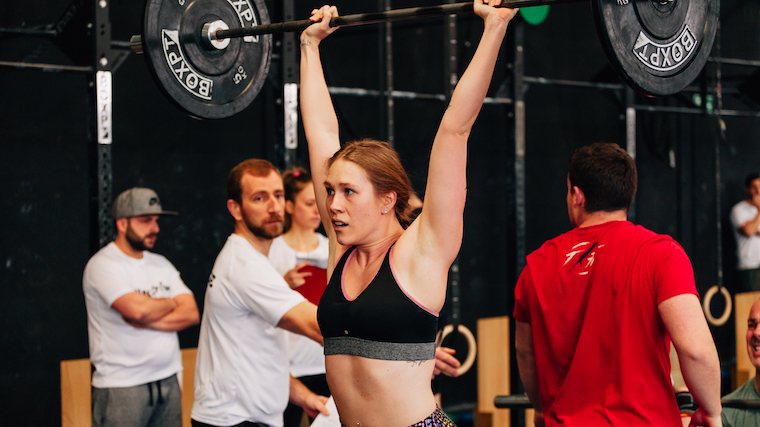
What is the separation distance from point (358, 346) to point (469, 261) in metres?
3.91

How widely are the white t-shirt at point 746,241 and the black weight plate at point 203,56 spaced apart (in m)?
4.71

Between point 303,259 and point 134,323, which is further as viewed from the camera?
point 303,259

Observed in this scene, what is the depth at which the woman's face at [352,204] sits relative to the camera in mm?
1611

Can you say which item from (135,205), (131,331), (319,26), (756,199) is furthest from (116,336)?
(756,199)

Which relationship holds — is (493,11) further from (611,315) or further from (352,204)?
(611,315)

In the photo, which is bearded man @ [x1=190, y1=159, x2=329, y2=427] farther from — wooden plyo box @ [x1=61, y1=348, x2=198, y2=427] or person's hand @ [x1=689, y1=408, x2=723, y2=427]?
person's hand @ [x1=689, y1=408, x2=723, y2=427]

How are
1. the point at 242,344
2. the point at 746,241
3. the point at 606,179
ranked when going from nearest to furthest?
the point at 606,179 < the point at 242,344 < the point at 746,241

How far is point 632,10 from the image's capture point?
1.66 m

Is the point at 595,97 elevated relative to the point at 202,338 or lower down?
elevated

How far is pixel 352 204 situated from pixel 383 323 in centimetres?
27

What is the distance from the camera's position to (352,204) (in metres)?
1.61

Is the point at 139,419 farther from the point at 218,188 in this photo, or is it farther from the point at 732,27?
the point at 732,27

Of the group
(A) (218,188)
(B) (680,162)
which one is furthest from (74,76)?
(B) (680,162)

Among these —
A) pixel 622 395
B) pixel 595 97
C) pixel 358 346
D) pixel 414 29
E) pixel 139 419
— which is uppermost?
pixel 414 29
